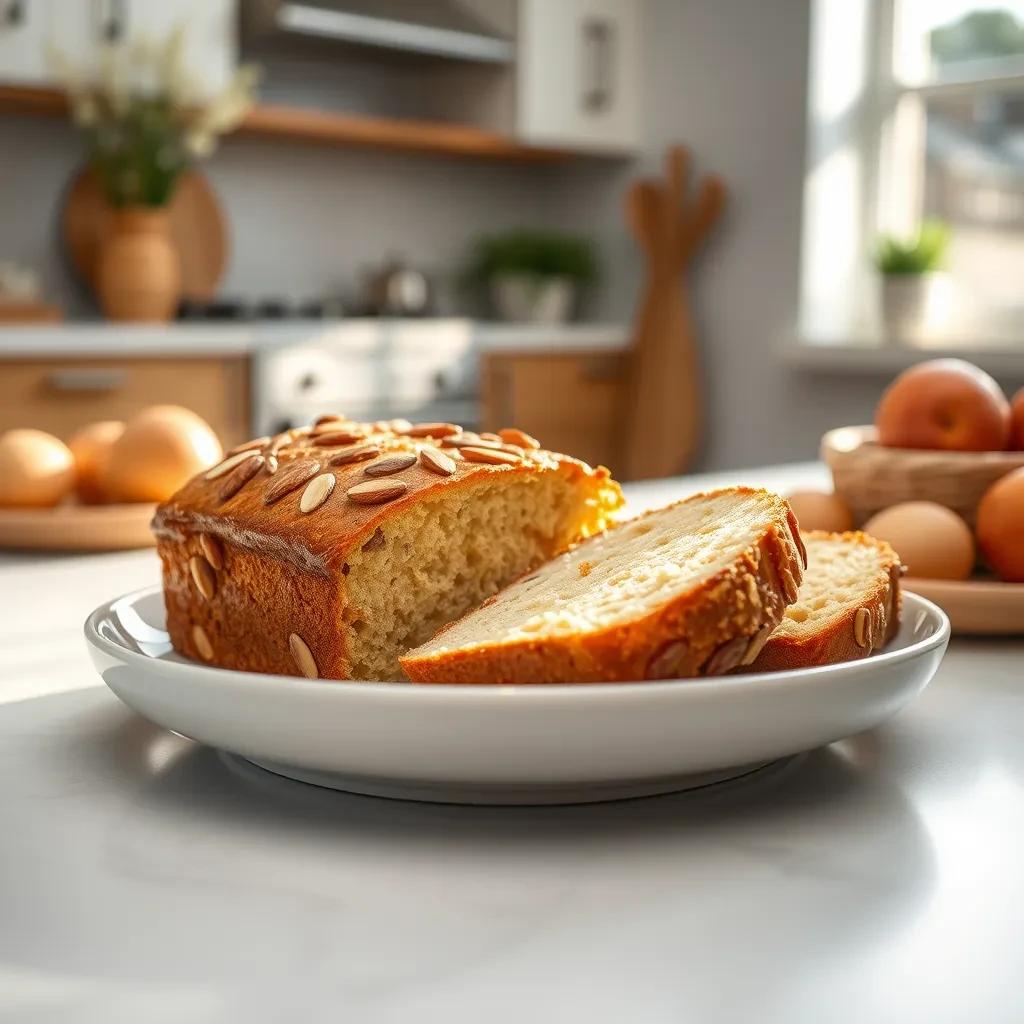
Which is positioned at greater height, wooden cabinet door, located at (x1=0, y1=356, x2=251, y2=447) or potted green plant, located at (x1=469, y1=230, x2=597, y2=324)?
potted green plant, located at (x1=469, y1=230, x2=597, y2=324)

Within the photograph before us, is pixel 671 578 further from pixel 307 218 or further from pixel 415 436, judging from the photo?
pixel 307 218

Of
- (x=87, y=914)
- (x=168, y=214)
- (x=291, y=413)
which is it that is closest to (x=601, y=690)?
(x=87, y=914)

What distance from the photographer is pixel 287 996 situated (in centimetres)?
41

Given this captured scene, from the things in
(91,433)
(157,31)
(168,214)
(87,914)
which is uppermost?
(157,31)

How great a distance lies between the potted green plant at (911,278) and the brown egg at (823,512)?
2.92m

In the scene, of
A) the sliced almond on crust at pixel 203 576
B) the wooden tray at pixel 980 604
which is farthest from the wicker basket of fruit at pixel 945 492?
the sliced almond on crust at pixel 203 576

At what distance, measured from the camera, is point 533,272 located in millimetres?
4570

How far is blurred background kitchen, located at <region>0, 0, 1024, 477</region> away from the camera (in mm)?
3535

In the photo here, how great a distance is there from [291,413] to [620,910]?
3156mm

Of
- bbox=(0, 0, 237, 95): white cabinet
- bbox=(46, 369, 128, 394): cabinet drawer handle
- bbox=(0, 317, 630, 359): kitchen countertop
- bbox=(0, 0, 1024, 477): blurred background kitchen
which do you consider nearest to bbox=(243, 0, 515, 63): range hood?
bbox=(0, 0, 1024, 477): blurred background kitchen

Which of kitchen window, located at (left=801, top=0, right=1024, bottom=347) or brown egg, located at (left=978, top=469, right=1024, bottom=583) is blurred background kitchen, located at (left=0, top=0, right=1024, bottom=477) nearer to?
kitchen window, located at (left=801, top=0, right=1024, bottom=347)

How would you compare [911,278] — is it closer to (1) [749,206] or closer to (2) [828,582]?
(1) [749,206]

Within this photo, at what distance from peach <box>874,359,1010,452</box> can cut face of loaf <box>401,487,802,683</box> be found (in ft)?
1.67

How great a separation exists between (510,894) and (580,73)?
4.21m
